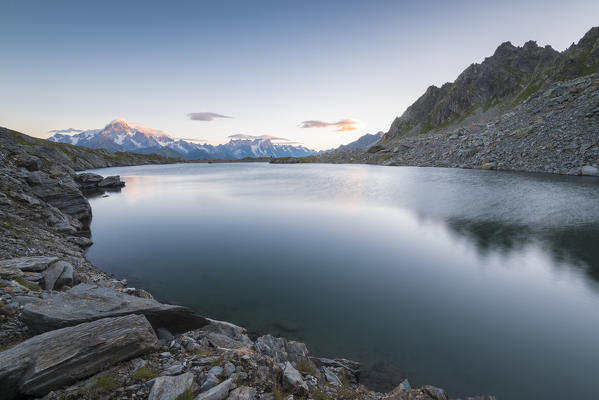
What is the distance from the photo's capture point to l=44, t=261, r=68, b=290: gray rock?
33.9ft

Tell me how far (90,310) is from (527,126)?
10401cm

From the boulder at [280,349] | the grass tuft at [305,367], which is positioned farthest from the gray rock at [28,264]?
the grass tuft at [305,367]

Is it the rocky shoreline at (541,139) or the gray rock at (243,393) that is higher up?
the rocky shoreline at (541,139)

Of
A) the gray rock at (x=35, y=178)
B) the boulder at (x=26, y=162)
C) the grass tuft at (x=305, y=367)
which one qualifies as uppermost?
the boulder at (x=26, y=162)

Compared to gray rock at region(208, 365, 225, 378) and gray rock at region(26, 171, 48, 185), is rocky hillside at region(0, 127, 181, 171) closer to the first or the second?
gray rock at region(26, 171, 48, 185)

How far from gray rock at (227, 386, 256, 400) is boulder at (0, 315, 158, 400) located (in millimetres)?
2927

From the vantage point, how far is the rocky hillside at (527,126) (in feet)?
202

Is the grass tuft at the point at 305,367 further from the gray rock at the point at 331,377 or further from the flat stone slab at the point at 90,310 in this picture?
the flat stone slab at the point at 90,310

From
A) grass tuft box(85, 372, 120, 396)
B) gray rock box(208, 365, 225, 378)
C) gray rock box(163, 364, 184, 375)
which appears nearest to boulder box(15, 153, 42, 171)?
grass tuft box(85, 372, 120, 396)

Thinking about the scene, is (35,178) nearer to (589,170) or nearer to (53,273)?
(53,273)

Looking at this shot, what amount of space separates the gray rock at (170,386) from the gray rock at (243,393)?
3.16ft

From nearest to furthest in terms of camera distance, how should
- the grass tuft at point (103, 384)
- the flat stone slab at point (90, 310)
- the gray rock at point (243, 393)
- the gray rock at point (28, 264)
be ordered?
the grass tuft at point (103, 384), the gray rock at point (243, 393), the flat stone slab at point (90, 310), the gray rock at point (28, 264)

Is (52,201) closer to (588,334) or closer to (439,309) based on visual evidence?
(439,309)

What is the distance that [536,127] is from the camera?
7206 cm
